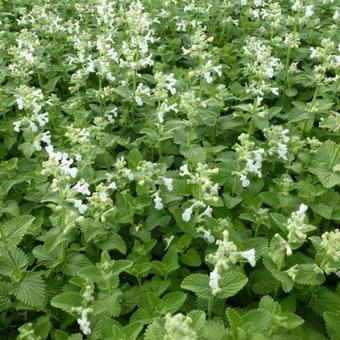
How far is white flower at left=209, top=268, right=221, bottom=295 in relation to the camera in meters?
2.69

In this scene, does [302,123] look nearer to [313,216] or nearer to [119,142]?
[313,216]

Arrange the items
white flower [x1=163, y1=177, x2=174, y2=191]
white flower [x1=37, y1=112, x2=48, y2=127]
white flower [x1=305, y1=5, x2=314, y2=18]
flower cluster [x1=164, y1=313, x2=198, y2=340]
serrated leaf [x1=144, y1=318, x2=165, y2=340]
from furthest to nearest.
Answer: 1. white flower [x1=305, y1=5, x2=314, y2=18]
2. white flower [x1=37, y1=112, x2=48, y2=127]
3. white flower [x1=163, y1=177, x2=174, y2=191]
4. serrated leaf [x1=144, y1=318, x2=165, y2=340]
5. flower cluster [x1=164, y1=313, x2=198, y2=340]

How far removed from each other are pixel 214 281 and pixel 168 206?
1.24 m

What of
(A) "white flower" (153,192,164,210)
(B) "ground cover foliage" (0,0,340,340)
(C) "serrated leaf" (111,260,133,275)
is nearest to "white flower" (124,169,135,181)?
(B) "ground cover foliage" (0,0,340,340)

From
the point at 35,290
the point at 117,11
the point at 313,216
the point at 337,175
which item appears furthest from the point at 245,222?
the point at 117,11

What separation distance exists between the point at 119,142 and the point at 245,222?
1.47 m

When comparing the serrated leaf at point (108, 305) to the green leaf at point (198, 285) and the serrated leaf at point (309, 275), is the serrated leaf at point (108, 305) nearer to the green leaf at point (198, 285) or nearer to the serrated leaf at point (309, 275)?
the green leaf at point (198, 285)

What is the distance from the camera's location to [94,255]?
142 inches

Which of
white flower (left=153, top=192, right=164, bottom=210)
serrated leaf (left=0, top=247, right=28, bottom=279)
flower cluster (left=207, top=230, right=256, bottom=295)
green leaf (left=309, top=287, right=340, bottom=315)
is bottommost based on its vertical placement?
green leaf (left=309, top=287, right=340, bottom=315)

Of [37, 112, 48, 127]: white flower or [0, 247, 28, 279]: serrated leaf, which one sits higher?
[37, 112, 48, 127]: white flower

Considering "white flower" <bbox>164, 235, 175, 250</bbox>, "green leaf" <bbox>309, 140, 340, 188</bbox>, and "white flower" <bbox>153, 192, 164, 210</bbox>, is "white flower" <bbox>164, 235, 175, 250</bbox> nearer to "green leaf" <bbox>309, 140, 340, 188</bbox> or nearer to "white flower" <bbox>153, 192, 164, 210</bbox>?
"white flower" <bbox>153, 192, 164, 210</bbox>

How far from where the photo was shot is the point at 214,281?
2.76 metres

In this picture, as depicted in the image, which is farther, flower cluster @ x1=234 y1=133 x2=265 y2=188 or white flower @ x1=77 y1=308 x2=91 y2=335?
flower cluster @ x1=234 y1=133 x2=265 y2=188

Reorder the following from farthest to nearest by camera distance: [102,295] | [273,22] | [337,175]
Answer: [273,22] → [337,175] → [102,295]
